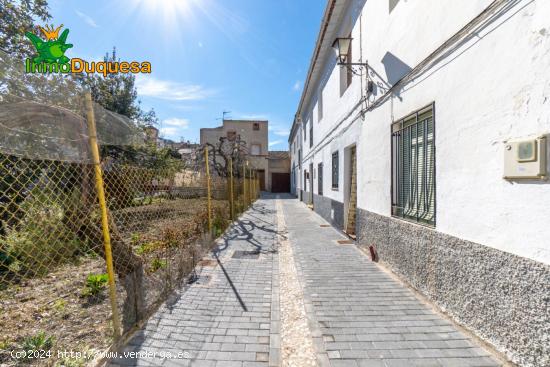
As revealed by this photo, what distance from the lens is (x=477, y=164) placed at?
251 cm

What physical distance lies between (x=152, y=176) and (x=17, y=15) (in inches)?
206

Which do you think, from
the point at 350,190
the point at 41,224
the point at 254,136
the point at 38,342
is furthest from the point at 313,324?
the point at 254,136

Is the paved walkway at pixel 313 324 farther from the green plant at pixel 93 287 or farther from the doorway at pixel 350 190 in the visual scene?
the doorway at pixel 350 190

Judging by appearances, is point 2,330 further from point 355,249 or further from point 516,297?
point 355,249

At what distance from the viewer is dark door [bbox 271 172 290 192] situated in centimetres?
2833

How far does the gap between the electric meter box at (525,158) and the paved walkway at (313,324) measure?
5.59ft

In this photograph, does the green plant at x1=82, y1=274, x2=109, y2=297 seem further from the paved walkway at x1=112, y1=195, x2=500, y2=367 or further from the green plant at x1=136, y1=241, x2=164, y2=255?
the paved walkway at x1=112, y1=195, x2=500, y2=367

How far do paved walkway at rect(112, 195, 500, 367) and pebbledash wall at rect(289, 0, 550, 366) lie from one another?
40cm

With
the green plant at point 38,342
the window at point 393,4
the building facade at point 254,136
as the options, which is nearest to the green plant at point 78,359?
the green plant at point 38,342

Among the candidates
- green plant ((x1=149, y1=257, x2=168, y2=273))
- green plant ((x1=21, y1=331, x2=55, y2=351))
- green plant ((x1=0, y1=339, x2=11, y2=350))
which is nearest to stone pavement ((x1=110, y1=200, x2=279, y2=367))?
green plant ((x1=149, y1=257, x2=168, y2=273))


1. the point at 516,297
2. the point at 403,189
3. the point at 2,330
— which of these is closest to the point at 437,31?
the point at 403,189

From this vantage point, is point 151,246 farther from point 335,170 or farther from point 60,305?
point 335,170

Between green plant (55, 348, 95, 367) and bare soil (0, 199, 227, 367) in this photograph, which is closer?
green plant (55, 348, 95, 367)

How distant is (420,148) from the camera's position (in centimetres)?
370
